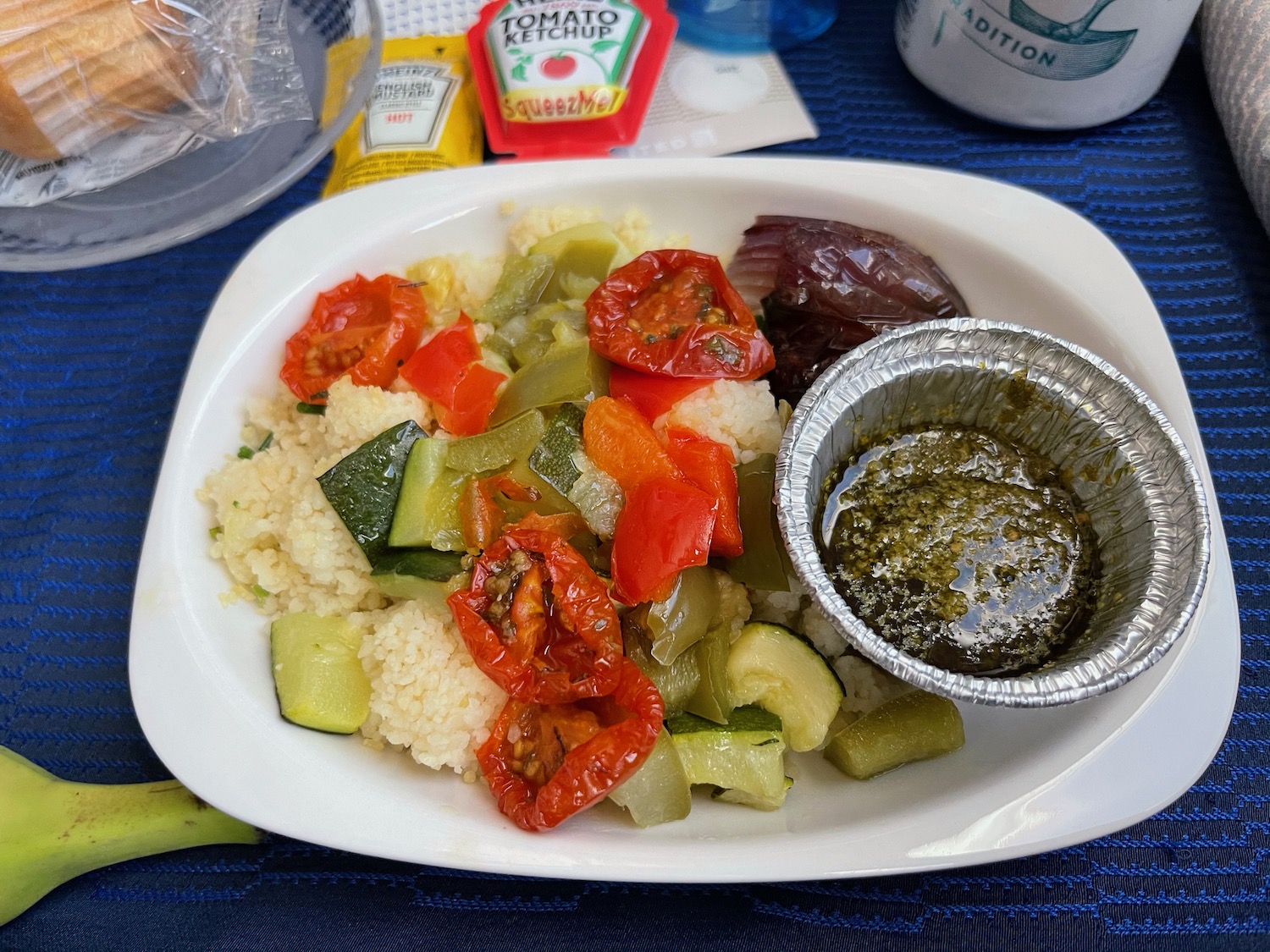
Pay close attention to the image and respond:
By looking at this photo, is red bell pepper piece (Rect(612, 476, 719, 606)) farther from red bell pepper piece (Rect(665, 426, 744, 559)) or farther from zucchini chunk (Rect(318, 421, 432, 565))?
zucchini chunk (Rect(318, 421, 432, 565))

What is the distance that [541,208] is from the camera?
1744mm

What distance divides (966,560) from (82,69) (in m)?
2.04

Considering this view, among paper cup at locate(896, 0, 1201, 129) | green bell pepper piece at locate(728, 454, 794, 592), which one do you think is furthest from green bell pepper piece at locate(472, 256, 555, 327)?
paper cup at locate(896, 0, 1201, 129)

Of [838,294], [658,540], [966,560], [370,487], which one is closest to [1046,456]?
[966,560]

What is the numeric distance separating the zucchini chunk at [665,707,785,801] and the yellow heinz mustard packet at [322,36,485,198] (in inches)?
57.5

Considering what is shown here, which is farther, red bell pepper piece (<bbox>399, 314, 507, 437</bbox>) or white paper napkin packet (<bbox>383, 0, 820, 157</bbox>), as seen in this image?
white paper napkin packet (<bbox>383, 0, 820, 157</bbox>)

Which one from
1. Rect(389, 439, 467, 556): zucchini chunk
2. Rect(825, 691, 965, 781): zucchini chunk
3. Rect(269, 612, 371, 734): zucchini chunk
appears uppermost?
Rect(389, 439, 467, 556): zucchini chunk

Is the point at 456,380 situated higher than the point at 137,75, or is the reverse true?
the point at 137,75

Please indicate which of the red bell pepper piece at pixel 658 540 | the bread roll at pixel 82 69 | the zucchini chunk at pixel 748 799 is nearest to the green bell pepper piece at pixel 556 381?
the red bell pepper piece at pixel 658 540

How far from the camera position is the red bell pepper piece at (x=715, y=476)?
136 cm

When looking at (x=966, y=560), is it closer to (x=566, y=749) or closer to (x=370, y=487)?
(x=566, y=749)

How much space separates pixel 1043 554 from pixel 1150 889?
0.64 meters

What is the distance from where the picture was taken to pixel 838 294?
158cm

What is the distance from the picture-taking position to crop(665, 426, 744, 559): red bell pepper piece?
136cm
